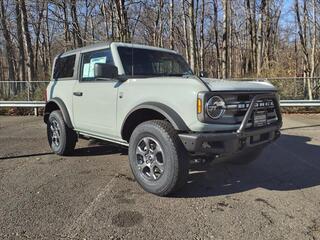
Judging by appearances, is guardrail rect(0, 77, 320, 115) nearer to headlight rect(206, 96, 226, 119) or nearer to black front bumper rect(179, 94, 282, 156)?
black front bumper rect(179, 94, 282, 156)

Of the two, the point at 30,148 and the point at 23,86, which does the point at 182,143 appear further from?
the point at 23,86

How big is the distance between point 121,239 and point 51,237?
0.68m

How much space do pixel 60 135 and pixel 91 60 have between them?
156 cm

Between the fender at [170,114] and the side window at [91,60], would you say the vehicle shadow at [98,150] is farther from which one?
the fender at [170,114]

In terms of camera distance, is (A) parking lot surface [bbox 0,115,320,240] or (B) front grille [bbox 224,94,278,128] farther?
(B) front grille [bbox 224,94,278,128]

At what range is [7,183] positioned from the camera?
538 cm

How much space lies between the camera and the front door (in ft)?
18.5

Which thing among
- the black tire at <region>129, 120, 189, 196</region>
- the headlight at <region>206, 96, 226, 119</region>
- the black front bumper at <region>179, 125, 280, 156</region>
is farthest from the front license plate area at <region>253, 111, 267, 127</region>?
the black tire at <region>129, 120, 189, 196</region>

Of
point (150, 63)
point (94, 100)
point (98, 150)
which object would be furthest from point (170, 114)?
point (98, 150)

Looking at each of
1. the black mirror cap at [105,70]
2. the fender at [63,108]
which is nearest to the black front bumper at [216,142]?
the black mirror cap at [105,70]

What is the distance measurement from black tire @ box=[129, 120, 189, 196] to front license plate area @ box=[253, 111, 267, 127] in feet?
3.30

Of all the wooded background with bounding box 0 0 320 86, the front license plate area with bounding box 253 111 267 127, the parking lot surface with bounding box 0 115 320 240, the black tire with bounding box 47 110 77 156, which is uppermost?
the wooded background with bounding box 0 0 320 86

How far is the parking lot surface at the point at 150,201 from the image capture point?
3.79m

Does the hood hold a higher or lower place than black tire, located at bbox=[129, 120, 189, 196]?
higher
